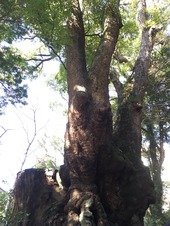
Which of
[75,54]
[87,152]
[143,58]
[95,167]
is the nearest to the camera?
[87,152]

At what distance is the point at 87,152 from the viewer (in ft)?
17.2

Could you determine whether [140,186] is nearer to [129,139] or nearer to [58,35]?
[129,139]

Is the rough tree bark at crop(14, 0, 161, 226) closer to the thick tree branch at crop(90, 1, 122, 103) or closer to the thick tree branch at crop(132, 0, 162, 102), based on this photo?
the thick tree branch at crop(90, 1, 122, 103)

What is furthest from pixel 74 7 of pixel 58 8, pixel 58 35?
pixel 58 35

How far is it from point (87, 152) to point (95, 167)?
0.36m

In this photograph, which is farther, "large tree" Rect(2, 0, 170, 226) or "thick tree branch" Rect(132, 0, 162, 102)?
"thick tree branch" Rect(132, 0, 162, 102)

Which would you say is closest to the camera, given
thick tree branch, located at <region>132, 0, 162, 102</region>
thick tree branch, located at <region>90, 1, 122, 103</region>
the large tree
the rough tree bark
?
the rough tree bark

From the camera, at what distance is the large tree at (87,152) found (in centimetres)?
520

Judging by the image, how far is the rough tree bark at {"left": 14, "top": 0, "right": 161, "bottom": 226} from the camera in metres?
5.00

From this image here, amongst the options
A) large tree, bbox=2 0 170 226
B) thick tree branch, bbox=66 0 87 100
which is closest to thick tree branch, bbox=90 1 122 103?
large tree, bbox=2 0 170 226

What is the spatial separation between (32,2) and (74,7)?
1398mm

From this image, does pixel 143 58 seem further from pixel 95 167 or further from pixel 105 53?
pixel 95 167

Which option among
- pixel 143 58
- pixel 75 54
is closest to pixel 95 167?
pixel 75 54

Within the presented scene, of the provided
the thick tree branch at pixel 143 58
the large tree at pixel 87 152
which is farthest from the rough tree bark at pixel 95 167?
the thick tree branch at pixel 143 58
